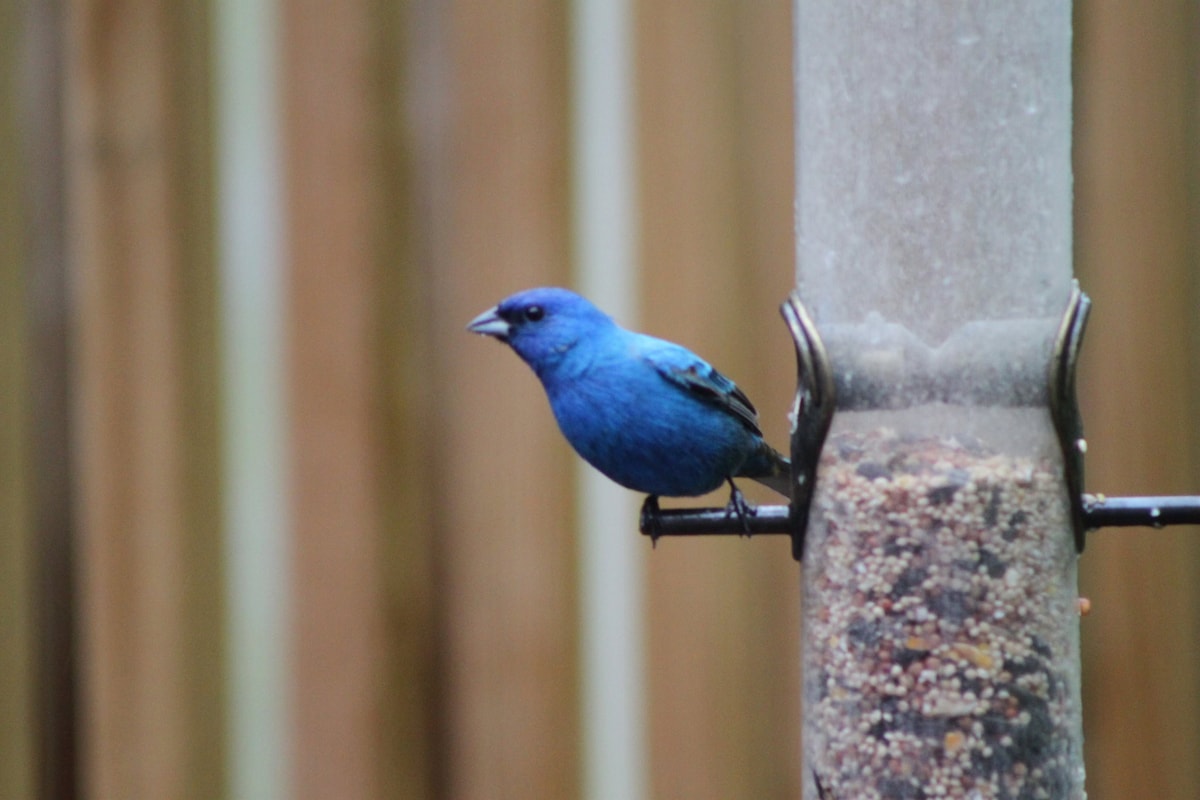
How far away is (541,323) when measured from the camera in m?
2.33

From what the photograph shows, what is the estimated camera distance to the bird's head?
229cm

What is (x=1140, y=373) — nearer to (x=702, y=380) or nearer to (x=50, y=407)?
(x=702, y=380)

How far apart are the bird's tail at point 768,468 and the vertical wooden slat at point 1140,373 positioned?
22.1 inches

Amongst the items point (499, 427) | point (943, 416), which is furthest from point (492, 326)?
point (943, 416)

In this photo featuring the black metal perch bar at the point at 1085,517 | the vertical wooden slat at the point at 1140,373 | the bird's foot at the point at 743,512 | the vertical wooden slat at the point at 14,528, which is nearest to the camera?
the black metal perch bar at the point at 1085,517

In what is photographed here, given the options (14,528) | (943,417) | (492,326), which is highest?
(492,326)

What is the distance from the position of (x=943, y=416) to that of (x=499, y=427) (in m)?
0.82

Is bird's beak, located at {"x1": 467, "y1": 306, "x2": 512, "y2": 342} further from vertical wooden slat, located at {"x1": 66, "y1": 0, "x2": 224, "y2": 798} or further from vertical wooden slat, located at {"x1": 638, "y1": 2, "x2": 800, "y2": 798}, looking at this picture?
vertical wooden slat, located at {"x1": 66, "y1": 0, "x2": 224, "y2": 798}

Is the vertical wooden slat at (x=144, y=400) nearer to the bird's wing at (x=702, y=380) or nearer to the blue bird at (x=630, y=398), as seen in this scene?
the blue bird at (x=630, y=398)

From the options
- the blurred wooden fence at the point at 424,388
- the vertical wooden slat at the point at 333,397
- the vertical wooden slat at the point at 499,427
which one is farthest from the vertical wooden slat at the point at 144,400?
the vertical wooden slat at the point at 499,427

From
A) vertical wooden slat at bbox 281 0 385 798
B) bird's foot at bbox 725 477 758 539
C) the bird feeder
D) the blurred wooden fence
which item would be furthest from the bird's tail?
vertical wooden slat at bbox 281 0 385 798

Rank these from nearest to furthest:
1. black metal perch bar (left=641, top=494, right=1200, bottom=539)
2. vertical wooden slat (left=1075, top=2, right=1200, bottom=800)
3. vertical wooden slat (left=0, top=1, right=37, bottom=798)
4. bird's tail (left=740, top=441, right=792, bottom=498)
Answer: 1. black metal perch bar (left=641, top=494, right=1200, bottom=539)
2. vertical wooden slat (left=1075, top=2, right=1200, bottom=800)
3. vertical wooden slat (left=0, top=1, right=37, bottom=798)
4. bird's tail (left=740, top=441, right=792, bottom=498)

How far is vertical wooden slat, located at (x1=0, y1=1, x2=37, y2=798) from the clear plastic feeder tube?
1.36 m

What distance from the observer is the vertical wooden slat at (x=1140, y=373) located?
7.23 ft
